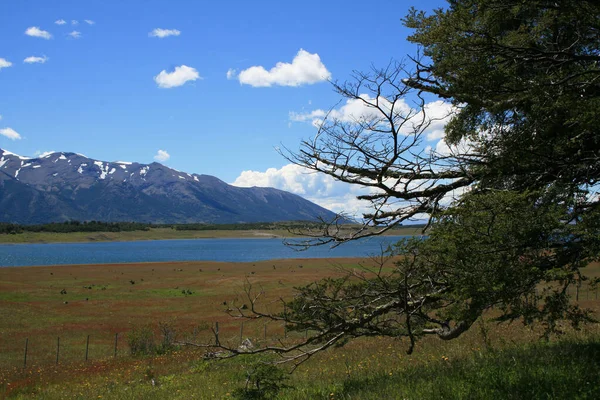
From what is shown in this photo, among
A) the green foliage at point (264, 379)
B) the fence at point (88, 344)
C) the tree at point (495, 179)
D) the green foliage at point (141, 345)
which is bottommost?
the fence at point (88, 344)

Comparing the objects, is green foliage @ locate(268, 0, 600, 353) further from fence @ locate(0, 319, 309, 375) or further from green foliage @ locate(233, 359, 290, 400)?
fence @ locate(0, 319, 309, 375)

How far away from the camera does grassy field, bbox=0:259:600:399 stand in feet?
22.5

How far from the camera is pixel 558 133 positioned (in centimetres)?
779

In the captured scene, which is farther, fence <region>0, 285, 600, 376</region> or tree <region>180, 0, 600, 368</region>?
fence <region>0, 285, 600, 376</region>

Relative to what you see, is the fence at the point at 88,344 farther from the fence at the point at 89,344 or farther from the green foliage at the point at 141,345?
the green foliage at the point at 141,345

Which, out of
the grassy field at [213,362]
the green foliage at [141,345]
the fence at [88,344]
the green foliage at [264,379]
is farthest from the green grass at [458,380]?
the green foliage at [141,345]

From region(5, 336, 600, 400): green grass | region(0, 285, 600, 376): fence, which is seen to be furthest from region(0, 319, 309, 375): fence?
region(5, 336, 600, 400): green grass

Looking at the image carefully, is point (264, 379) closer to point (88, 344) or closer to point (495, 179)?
point (495, 179)

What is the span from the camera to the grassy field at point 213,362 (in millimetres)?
6855

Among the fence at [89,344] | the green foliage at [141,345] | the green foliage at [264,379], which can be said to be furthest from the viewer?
the fence at [89,344]

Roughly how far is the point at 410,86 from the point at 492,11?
165 centimetres

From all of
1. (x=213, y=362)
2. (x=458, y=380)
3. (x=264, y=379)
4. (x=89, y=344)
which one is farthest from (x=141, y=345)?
(x=458, y=380)

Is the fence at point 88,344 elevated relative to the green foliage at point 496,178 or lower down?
lower down

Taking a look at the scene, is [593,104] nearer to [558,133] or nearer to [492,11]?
[558,133]
